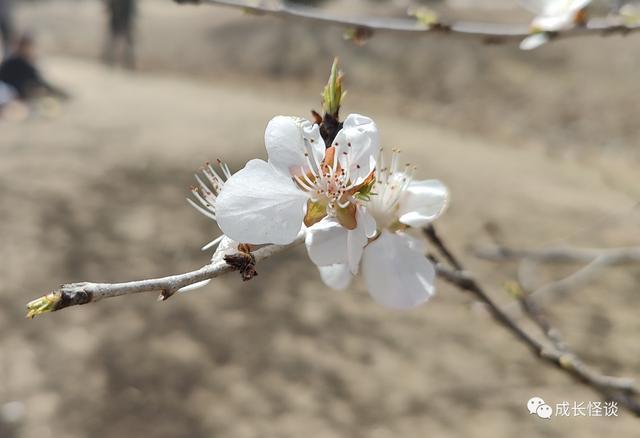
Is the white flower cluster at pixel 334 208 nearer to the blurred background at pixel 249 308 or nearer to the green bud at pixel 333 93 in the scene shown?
the green bud at pixel 333 93

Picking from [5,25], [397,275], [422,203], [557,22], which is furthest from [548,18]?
[5,25]

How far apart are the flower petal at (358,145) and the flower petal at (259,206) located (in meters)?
0.06

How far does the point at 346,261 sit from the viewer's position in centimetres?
55

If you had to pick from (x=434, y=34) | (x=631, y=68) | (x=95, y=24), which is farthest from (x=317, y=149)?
(x=95, y=24)

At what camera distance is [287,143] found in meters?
0.56

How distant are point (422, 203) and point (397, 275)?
10cm

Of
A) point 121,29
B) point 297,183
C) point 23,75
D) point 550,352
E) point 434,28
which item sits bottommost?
point 23,75

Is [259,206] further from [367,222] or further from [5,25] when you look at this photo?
[5,25]

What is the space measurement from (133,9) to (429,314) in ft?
30.1

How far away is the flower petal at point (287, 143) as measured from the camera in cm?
55

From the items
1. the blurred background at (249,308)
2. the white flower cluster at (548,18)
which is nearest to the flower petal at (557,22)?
the white flower cluster at (548,18)

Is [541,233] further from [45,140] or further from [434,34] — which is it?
[45,140]

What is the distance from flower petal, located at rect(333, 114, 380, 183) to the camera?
0.57 metres

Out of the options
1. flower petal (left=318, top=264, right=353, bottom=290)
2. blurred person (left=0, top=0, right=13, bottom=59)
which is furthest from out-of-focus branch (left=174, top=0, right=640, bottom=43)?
blurred person (left=0, top=0, right=13, bottom=59)
